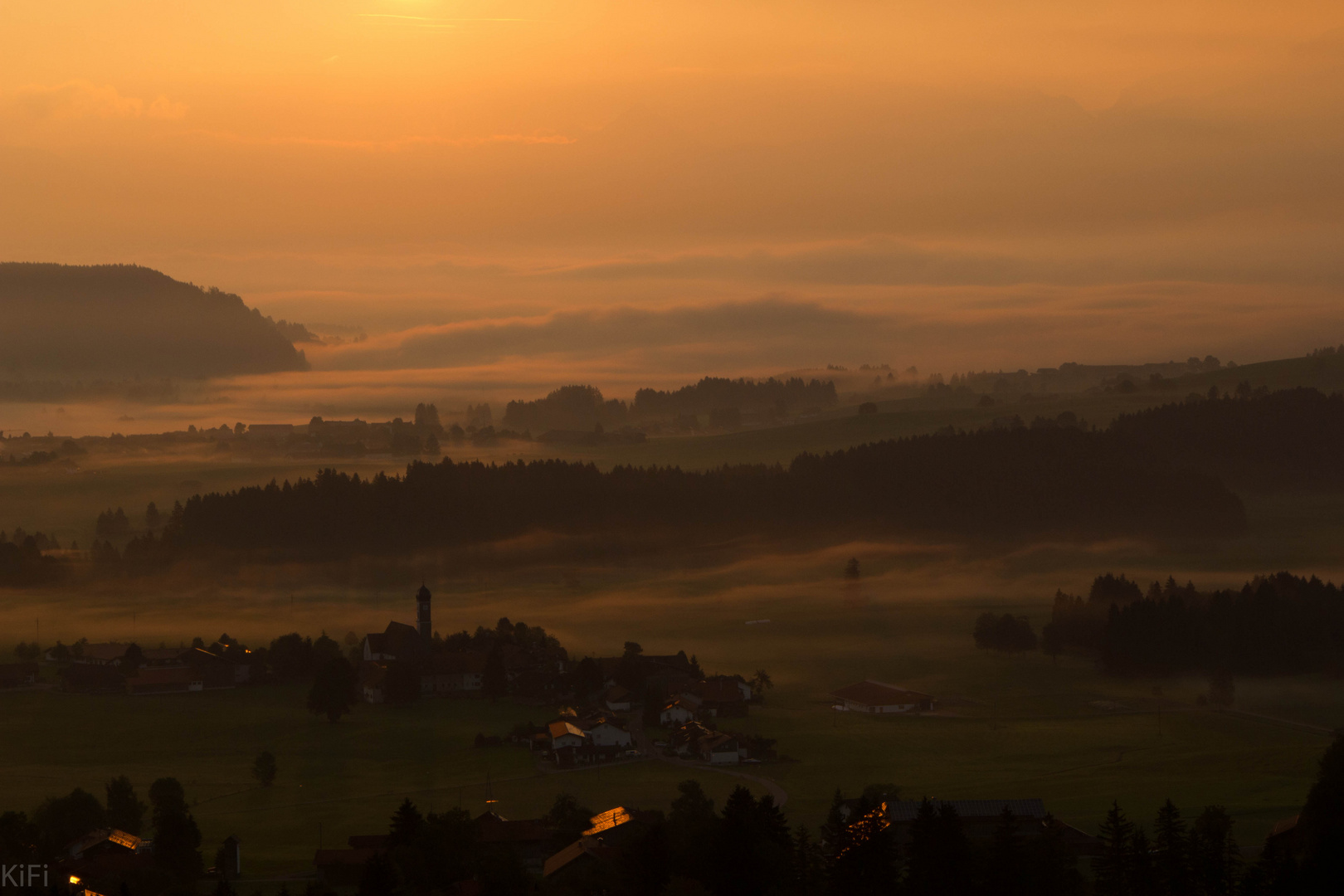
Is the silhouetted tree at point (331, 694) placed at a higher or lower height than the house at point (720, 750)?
higher

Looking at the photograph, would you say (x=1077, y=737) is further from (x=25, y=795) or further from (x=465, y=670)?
(x=25, y=795)

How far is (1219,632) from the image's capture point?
162500 mm

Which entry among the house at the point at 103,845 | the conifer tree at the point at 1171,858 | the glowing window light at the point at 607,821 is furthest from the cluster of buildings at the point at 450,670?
the conifer tree at the point at 1171,858

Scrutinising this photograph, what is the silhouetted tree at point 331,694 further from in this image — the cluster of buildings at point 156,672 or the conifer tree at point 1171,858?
the conifer tree at point 1171,858

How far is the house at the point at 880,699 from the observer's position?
14325 centimetres

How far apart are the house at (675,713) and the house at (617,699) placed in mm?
6573

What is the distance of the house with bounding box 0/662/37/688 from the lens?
15575cm

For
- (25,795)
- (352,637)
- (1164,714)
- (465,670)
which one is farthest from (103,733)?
(1164,714)

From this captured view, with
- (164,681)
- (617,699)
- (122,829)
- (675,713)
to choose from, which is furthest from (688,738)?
(164,681)

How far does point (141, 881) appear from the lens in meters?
81.4

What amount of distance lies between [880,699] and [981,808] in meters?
53.5

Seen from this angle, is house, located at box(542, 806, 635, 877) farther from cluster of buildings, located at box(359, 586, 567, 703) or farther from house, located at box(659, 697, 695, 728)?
cluster of buildings, located at box(359, 586, 567, 703)

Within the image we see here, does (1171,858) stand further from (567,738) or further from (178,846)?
(567,738)

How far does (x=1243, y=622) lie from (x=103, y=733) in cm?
11079
